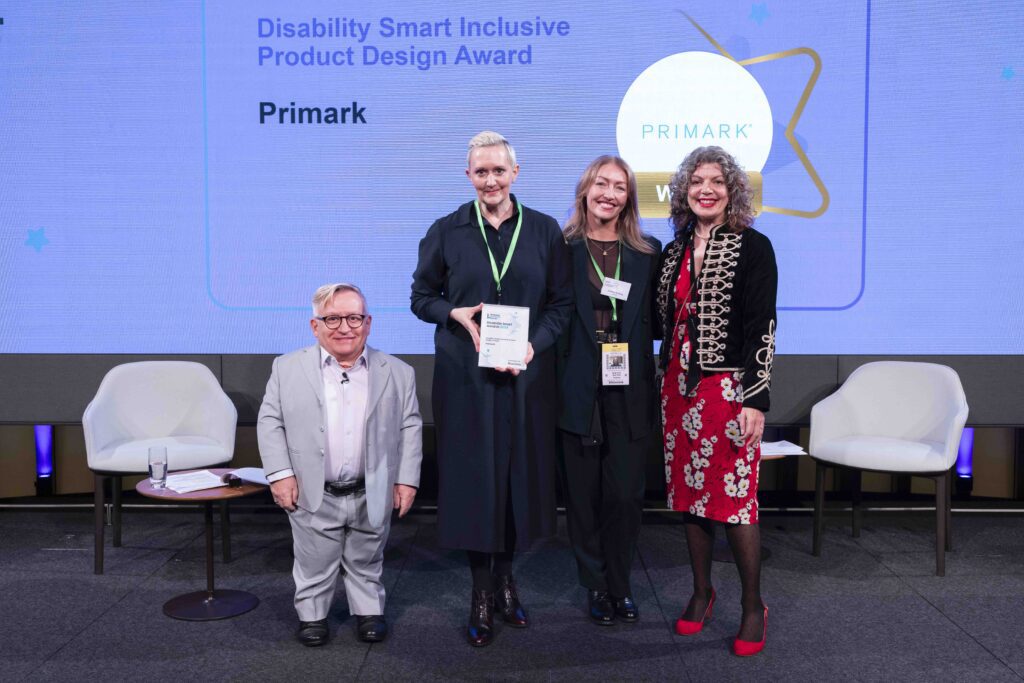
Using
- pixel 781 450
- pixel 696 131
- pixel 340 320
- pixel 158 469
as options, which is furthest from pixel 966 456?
pixel 158 469

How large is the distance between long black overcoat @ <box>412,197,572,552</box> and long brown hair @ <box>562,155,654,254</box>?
0.11 m

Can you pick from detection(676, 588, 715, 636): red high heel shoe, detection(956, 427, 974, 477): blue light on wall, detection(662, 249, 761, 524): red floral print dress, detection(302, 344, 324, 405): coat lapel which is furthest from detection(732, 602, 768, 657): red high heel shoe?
detection(956, 427, 974, 477): blue light on wall

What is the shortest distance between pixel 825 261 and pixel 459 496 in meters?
2.33

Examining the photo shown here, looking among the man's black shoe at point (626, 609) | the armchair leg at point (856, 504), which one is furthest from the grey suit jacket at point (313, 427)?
the armchair leg at point (856, 504)

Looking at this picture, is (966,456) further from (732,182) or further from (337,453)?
(337,453)

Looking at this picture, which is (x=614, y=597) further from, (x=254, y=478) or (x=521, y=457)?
(x=254, y=478)

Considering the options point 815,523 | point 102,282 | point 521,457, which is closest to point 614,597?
point 521,457

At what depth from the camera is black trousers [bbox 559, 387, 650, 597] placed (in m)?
2.94

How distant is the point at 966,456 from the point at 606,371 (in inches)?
114

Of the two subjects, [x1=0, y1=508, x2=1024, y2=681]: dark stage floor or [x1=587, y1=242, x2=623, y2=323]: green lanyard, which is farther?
[x1=587, y1=242, x2=623, y2=323]: green lanyard

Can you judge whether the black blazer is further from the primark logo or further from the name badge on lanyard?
the primark logo

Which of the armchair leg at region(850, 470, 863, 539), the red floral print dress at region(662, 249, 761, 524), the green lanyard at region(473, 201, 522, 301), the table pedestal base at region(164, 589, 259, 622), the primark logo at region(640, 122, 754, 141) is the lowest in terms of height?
the table pedestal base at region(164, 589, 259, 622)

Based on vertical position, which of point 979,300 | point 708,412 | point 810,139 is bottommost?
point 708,412

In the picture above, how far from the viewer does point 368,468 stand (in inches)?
113
